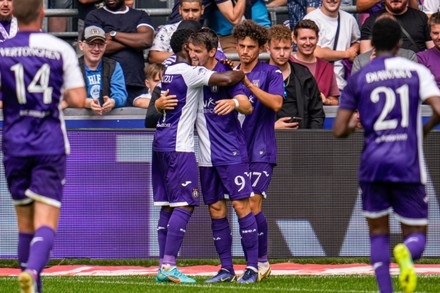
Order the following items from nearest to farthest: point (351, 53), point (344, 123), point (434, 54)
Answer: point (344, 123) → point (434, 54) → point (351, 53)

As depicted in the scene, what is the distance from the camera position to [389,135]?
26.5ft

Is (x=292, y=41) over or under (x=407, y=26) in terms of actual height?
under

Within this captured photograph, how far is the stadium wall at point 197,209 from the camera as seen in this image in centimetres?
1290

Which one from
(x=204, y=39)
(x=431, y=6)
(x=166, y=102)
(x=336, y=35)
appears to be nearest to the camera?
(x=204, y=39)

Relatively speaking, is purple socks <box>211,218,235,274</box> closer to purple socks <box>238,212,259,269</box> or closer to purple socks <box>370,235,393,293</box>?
purple socks <box>238,212,259,269</box>

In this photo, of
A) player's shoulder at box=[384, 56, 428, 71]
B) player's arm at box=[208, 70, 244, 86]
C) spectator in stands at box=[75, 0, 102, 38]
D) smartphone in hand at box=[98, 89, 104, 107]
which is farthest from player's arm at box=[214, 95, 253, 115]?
spectator in stands at box=[75, 0, 102, 38]

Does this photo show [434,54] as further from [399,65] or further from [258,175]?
[399,65]

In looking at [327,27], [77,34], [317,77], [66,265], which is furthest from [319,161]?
[77,34]

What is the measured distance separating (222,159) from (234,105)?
57 centimetres

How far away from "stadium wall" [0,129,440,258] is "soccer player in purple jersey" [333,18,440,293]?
15.1ft

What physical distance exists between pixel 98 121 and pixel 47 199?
16.9 ft

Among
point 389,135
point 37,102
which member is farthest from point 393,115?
point 37,102

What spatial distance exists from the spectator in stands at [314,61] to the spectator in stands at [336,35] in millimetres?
478

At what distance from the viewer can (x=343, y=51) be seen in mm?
14281
